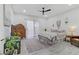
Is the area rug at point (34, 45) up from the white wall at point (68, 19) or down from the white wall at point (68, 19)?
down

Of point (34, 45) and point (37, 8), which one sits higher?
point (37, 8)

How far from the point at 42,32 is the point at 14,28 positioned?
0.53 meters

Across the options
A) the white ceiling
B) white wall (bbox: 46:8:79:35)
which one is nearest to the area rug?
white wall (bbox: 46:8:79:35)

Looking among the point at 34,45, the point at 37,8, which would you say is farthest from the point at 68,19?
the point at 34,45

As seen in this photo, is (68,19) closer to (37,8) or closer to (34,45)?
(37,8)

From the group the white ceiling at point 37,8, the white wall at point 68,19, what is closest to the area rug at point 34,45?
the white wall at point 68,19

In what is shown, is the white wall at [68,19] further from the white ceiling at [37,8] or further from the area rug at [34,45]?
the area rug at [34,45]

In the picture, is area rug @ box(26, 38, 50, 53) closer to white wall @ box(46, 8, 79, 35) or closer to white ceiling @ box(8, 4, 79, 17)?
white wall @ box(46, 8, 79, 35)

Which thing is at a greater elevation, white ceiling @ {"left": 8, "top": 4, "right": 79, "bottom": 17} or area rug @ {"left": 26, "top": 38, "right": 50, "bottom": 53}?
white ceiling @ {"left": 8, "top": 4, "right": 79, "bottom": 17}
